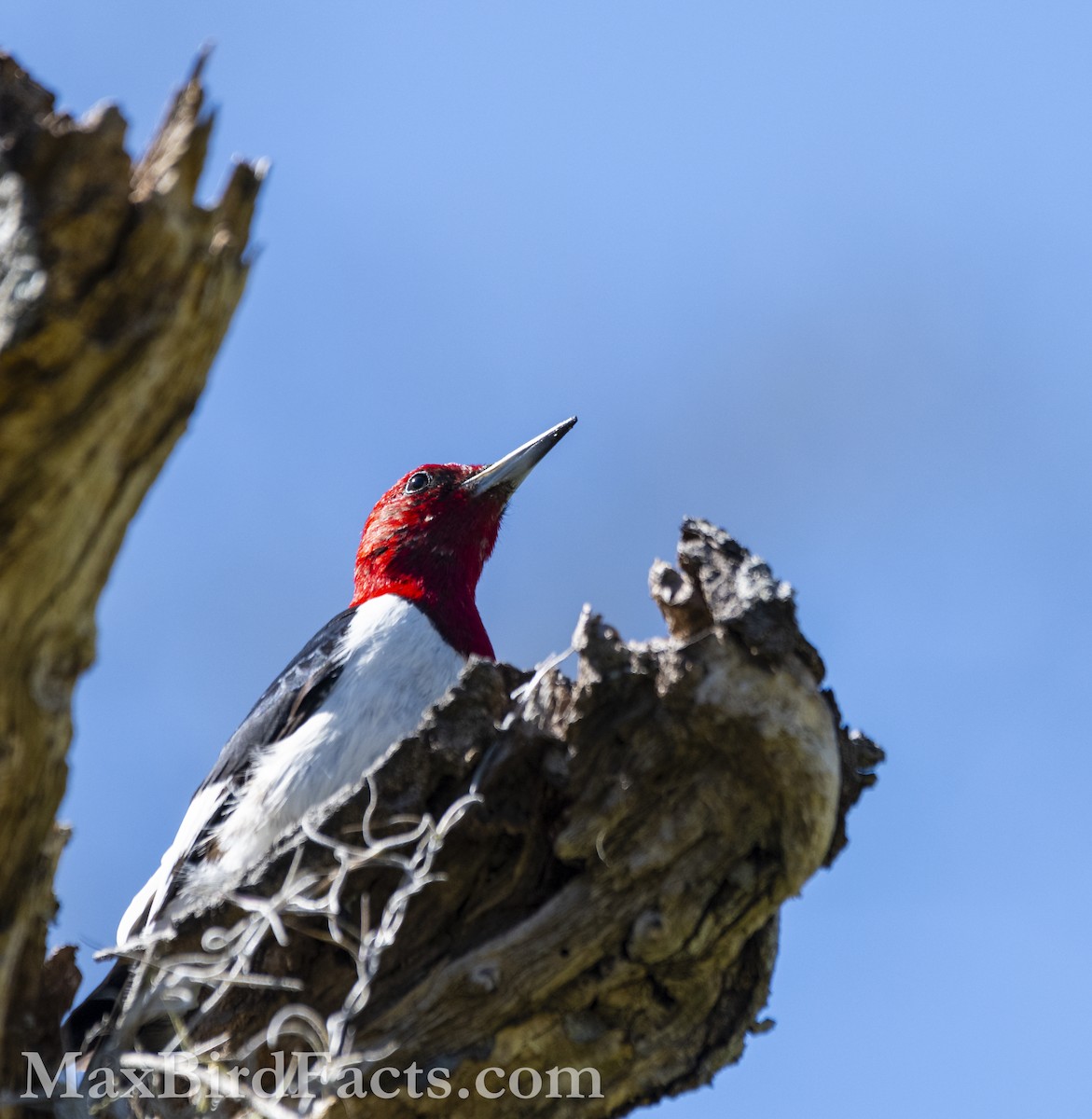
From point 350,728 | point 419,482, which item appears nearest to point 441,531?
point 419,482

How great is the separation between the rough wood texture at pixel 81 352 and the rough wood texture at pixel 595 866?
2.75 feet

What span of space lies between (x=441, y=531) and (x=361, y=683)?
1.35 meters

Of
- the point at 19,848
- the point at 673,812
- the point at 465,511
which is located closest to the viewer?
the point at 19,848

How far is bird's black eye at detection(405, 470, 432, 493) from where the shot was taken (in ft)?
19.5

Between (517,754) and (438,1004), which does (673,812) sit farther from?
(438,1004)

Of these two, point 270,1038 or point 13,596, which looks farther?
point 270,1038

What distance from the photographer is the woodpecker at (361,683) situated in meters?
4.15

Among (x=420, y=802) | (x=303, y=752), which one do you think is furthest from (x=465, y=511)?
(x=420, y=802)

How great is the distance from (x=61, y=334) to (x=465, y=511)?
3.79 m

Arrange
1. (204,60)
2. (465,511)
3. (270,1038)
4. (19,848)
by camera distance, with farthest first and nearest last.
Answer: (465,511)
(270,1038)
(19,848)
(204,60)

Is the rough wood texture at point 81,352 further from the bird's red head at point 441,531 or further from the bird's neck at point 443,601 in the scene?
the bird's red head at point 441,531

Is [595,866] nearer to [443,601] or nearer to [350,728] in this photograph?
[350,728]

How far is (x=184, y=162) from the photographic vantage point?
2.21 m

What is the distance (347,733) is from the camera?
14.2ft
